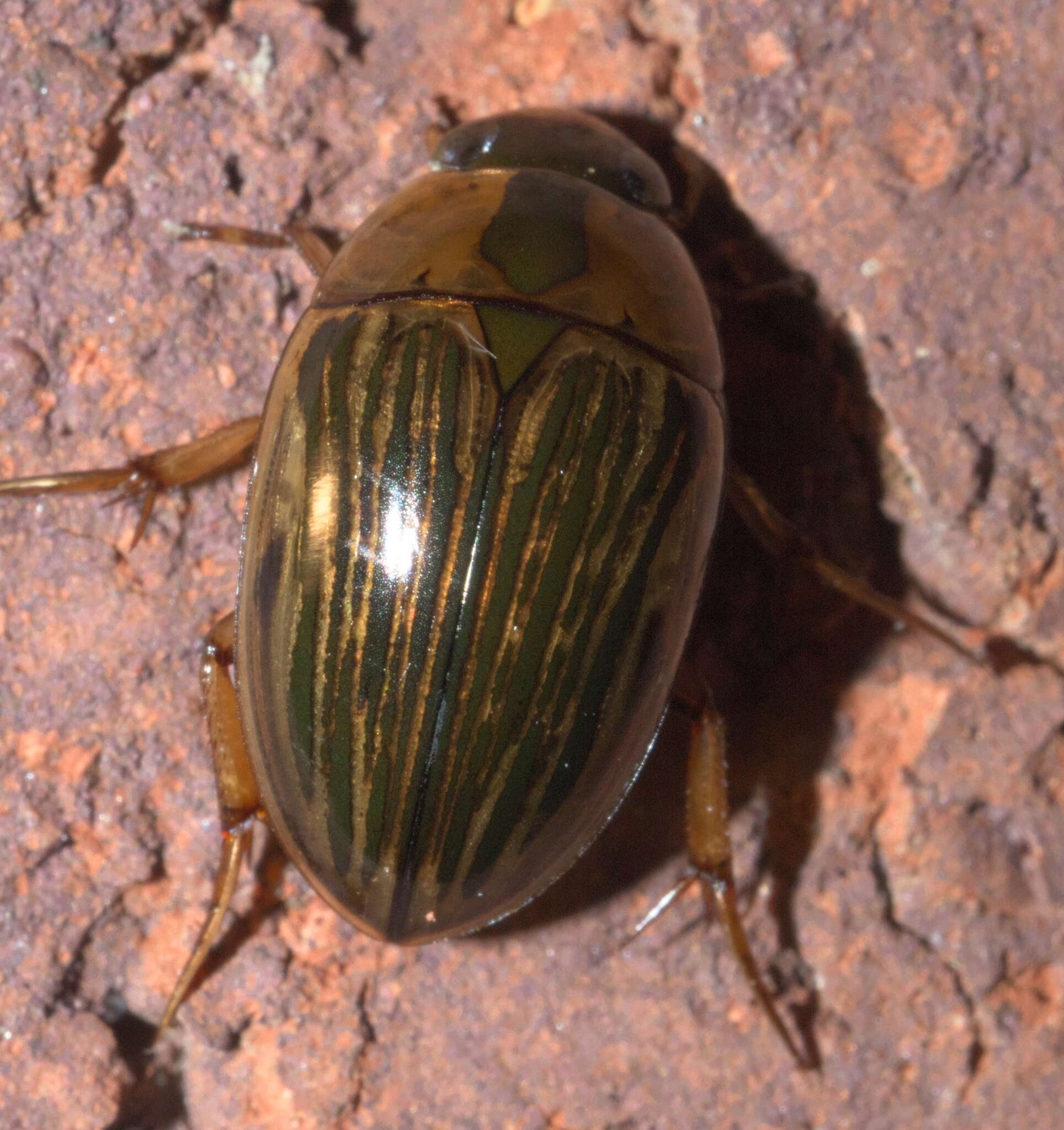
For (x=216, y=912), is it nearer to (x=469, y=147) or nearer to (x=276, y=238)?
(x=276, y=238)

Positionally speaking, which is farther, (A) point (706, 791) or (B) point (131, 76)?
(B) point (131, 76)

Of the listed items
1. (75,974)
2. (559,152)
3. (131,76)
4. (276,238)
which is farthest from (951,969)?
(131,76)

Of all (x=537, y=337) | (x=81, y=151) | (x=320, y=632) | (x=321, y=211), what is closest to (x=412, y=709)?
(x=320, y=632)

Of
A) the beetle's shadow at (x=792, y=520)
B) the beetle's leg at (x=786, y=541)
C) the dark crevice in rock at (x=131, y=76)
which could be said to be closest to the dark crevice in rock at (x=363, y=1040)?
the beetle's shadow at (x=792, y=520)

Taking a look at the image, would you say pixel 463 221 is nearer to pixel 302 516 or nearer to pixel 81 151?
pixel 302 516

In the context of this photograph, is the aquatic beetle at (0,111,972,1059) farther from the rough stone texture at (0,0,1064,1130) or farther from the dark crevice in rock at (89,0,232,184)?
the dark crevice in rock at (89,0,232,184)

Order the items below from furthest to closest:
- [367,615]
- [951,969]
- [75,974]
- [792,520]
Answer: [792,520]
[951,969]
[75,974]
[367,615]
